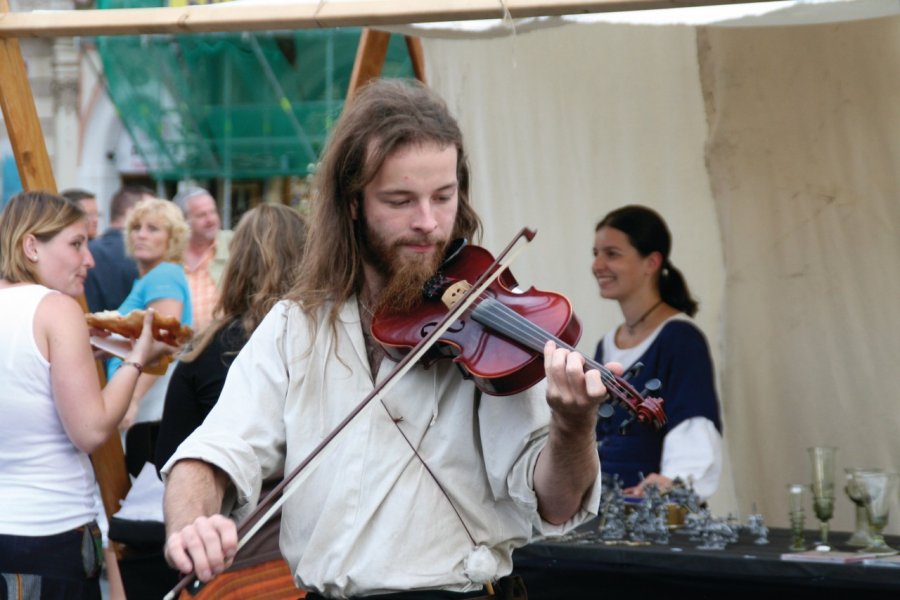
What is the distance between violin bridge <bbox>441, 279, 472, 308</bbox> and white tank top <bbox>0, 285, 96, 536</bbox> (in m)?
1.62

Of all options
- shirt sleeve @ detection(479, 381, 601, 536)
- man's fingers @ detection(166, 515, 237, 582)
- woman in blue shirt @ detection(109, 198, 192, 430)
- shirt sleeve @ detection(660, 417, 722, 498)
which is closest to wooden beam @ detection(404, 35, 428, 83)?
woman in blue shirt @ detection(109, 198, 192, 430)

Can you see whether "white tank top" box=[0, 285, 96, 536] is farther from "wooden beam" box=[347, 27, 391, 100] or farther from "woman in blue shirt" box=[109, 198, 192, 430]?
"wooden beam" box=[347, 27, 391, 100]

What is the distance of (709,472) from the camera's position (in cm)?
432

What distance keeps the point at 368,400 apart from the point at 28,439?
1.78 meters

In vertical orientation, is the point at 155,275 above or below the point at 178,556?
above

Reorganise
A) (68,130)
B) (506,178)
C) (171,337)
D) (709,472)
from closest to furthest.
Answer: (171,337) < (709,472) < (506,178) < (68,130)

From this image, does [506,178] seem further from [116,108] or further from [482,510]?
[116,108]

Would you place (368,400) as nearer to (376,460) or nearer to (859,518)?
(376,460)

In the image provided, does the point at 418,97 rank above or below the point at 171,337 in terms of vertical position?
above

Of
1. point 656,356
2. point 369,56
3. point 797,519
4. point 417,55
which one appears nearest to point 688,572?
point 797,519

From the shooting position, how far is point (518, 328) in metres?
2.28

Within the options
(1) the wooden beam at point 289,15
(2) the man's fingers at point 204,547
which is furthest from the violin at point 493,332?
(1) the wooden beam at point 289,15

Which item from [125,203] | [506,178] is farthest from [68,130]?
[506,178]

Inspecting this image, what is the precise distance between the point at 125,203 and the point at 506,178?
2.75 m
